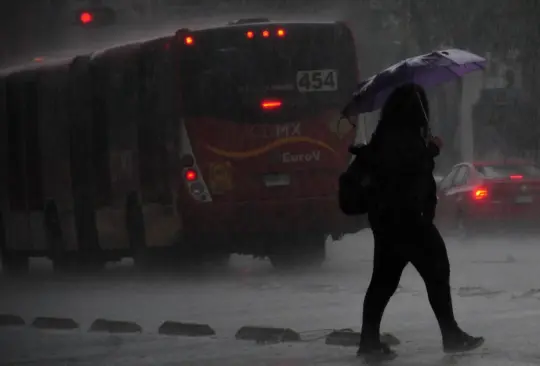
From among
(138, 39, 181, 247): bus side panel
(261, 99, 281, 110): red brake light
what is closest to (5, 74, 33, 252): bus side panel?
(138, 39, 181, 247): bus side panel

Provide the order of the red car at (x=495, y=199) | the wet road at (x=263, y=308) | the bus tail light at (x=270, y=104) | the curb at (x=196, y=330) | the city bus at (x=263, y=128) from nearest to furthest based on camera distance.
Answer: the wet road at (x=263, y=308)
the curb at (x=196, y=330)
the city bus at (x=263, y=128)
the bus tail light at (x=270, y=104)
the red car at (x=495, y=199)

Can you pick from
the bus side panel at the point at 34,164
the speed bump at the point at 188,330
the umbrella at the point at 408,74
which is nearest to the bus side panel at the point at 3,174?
the bus side panel at the point at 34,164

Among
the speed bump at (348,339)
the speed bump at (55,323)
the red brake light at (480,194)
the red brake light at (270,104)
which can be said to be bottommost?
the speed bump at (55,323)

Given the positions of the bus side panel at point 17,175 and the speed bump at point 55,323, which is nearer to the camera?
the speed bump at point 55,323

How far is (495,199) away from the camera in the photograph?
25984mm

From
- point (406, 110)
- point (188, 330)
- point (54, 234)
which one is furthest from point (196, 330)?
point (54, 234)

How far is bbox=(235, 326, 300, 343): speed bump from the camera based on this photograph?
11.1m

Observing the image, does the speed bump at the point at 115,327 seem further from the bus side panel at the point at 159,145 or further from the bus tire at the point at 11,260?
the bus tire at the point at 11,260

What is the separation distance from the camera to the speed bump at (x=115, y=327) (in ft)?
40.6

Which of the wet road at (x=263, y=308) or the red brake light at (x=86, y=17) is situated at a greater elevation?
the red brake light at (x=86, y=17)

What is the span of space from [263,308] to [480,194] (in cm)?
1248

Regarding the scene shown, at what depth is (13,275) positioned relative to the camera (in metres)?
21.7

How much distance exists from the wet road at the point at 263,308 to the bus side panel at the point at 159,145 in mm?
727

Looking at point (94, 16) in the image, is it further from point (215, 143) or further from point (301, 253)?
point (301, 253)
